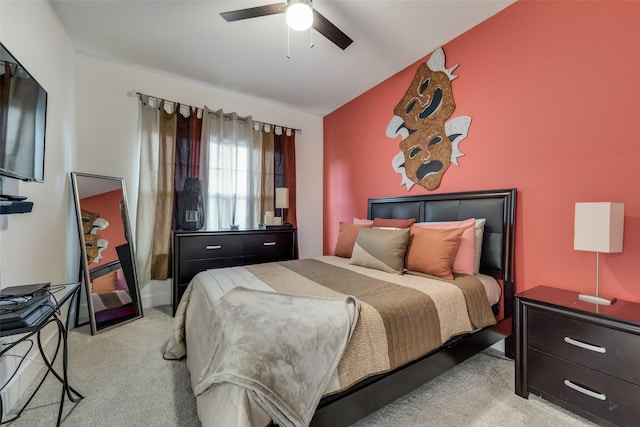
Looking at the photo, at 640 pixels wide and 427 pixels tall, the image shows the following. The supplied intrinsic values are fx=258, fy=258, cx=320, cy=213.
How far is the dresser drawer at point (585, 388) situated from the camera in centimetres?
126

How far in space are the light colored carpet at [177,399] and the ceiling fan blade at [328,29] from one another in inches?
100

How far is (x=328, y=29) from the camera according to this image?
1.92 metres

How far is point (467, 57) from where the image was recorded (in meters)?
2.42

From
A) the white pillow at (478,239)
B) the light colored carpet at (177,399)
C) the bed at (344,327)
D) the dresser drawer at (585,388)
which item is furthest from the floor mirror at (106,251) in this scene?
the dresser drawer at (585,388)

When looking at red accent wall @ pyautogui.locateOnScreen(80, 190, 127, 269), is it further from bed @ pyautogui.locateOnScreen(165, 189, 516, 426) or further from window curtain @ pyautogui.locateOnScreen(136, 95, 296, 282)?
bed @ pyautogui.locateOnScreen(165, 189, 516, 426)

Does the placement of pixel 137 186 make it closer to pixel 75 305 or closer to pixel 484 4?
pixel 75 305

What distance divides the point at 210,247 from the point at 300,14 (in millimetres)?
2398

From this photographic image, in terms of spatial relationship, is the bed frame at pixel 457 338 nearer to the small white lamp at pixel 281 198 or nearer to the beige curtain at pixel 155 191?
the small white lamp at pixel 281 198

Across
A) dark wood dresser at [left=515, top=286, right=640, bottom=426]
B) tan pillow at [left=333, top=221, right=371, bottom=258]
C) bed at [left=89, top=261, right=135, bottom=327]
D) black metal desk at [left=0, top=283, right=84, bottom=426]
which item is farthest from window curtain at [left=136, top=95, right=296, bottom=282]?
dark wood dresser at [left=515, top=286, right=640, bottom=426]

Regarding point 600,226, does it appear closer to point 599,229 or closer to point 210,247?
point 599,229

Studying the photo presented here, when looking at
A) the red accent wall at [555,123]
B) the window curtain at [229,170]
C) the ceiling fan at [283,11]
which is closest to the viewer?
the red accent wall at [555,123]

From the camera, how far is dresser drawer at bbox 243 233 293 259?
10.5ft

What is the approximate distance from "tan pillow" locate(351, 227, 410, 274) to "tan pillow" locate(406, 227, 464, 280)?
0.09 metres

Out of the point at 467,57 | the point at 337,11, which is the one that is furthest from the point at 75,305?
the point at 467,57
